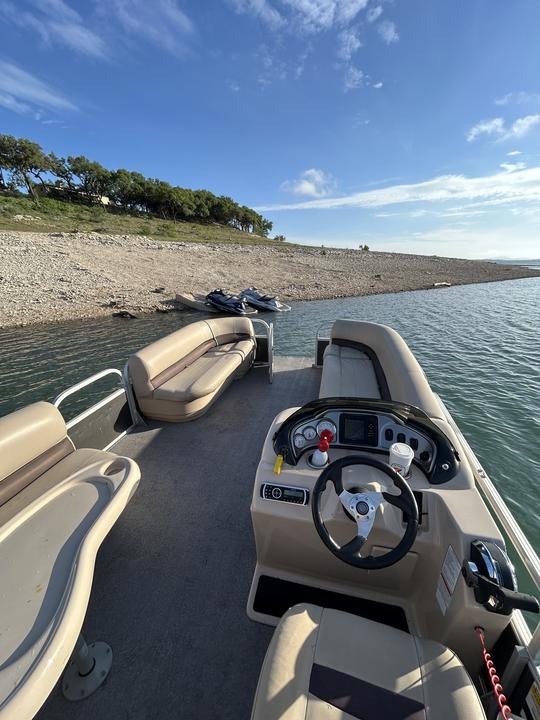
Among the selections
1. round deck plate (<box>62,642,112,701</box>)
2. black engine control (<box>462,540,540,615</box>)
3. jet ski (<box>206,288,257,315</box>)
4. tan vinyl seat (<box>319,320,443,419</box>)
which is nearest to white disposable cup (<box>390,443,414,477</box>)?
black engine control (<box>462,540,540,615</box>)

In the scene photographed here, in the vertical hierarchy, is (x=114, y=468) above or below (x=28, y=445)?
below

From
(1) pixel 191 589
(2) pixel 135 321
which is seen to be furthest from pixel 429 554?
(2) pixel 135 321

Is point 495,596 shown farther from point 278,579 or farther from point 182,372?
point 182,372

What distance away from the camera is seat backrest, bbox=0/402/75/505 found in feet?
7.41

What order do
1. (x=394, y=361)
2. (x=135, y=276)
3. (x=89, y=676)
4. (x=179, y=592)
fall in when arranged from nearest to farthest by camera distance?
(x=89, y=676) < (x=179, y=592) < (x=394, y=361) < (x=135, y=276)

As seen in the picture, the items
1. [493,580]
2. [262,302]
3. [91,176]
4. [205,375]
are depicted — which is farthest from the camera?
[91,176]

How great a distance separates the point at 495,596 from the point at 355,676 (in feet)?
2.33

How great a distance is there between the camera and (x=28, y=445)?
2.39 meters

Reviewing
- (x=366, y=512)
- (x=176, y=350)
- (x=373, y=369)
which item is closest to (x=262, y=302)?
(x=373, y=369)

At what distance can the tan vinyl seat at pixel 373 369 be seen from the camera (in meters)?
3.10

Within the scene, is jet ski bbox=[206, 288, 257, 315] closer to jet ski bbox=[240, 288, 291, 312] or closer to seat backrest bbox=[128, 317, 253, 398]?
jet ski bbox=[240, 288, 291, 312]

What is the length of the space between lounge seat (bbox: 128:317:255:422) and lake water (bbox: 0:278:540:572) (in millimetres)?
4453

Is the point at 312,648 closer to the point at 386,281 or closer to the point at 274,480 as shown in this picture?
the point at 274,480

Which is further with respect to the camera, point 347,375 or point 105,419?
point 347,375
